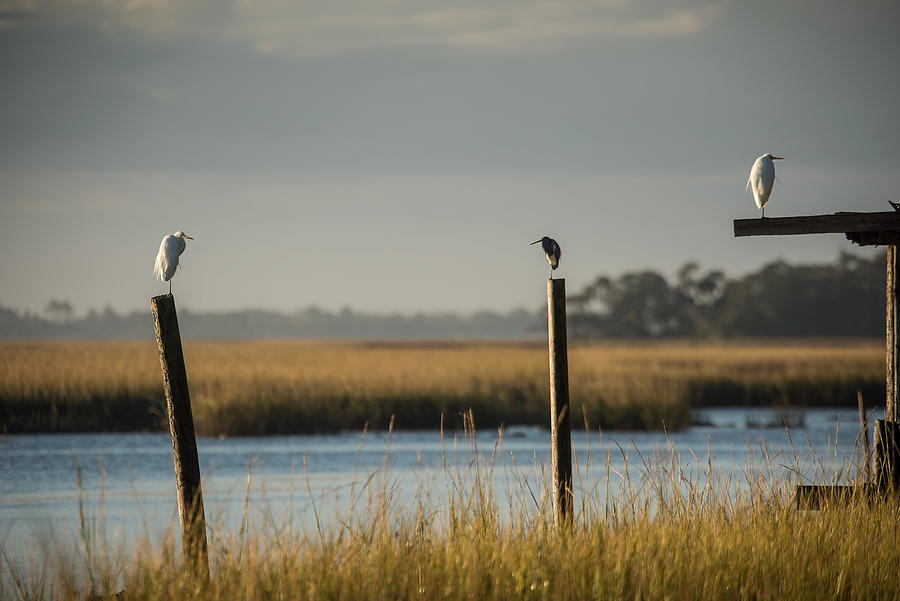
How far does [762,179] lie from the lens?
7566mm

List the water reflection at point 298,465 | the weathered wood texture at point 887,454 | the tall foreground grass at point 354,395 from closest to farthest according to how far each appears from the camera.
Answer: the weathered wood texture at point 887,454
the water reflection at point 298,465
the tall foreground grass at point 354,395

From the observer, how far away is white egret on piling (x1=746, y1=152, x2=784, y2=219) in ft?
24.7

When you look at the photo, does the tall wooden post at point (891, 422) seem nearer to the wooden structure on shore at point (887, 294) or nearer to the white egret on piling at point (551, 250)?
the wooden structure on shore at point (887, 294)

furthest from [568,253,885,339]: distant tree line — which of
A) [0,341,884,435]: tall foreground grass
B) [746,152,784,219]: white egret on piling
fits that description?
[746,152,784,219]: white egret on piling

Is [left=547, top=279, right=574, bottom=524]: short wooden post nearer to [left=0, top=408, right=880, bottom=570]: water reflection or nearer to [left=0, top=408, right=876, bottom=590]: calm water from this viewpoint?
[left=0, top=408, right=880, bottom=570]: water reflection

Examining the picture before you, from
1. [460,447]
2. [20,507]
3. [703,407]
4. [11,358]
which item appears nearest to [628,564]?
[20,507]

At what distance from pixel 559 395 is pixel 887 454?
2.37 meters

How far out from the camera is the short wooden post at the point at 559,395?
6.41m

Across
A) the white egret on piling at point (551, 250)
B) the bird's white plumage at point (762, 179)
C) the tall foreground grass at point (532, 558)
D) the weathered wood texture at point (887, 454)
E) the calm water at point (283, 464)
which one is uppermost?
the bird's white plumage at point (762, 179)

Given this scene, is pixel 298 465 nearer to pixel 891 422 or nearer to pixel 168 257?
pixel 168 257

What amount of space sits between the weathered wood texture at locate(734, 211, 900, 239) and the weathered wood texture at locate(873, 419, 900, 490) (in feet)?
4.37

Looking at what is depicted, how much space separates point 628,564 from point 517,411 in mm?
16297

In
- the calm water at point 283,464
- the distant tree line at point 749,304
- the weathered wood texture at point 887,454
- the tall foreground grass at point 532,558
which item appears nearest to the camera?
the tall foreground grass at point 532,558

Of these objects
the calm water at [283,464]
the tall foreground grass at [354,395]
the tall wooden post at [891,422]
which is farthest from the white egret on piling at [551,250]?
the tall foreground grass at [354,395]
